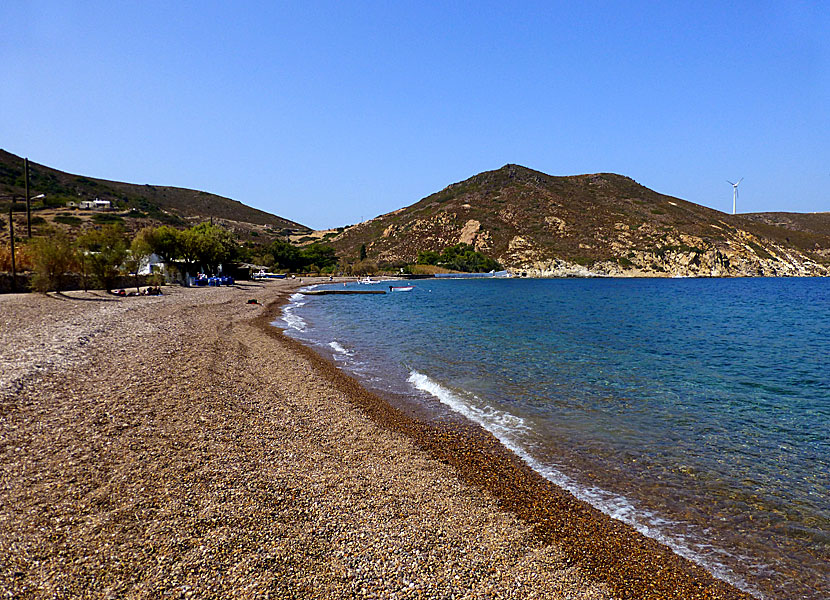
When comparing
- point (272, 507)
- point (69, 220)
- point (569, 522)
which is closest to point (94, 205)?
point (69, 220)

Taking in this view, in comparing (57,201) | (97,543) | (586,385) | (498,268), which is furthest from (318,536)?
(498,268)

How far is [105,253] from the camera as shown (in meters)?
39.9

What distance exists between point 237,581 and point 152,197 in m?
177

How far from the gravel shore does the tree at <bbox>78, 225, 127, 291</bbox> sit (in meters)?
31.8

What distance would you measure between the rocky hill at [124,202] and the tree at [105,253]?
28.4ft

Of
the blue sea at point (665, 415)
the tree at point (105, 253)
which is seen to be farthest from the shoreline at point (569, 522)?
the tree at point (105, 253)

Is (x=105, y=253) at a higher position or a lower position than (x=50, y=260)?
higher

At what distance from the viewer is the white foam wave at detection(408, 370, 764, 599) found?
240 inches

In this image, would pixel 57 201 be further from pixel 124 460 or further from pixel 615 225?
pixel 615 225

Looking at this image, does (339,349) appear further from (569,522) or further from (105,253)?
(105,253)

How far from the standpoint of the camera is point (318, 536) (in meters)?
5.82

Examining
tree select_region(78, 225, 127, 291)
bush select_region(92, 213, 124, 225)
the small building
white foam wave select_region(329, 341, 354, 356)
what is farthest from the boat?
white foam wave select_region(329, 341, 354, 356)

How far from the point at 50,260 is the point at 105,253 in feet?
16.8

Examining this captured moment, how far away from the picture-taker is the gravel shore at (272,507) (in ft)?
16.4
